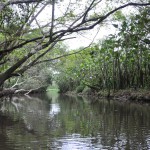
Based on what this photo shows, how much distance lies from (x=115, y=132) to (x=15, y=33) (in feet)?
16.7

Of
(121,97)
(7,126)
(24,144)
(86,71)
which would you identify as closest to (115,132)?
(24,144)

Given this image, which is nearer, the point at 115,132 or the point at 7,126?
the point at 115,132

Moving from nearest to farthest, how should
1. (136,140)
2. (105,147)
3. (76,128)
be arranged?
(105,147), (136,140), (76,128)

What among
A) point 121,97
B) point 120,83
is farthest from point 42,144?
point 120,83

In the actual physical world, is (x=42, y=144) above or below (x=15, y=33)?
below

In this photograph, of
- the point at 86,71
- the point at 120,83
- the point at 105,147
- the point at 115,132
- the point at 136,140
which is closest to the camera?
the point at 105,147

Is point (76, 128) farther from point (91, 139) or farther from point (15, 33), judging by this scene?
point (15, 33)

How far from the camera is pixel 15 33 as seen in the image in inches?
462

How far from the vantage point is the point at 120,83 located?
35.5m

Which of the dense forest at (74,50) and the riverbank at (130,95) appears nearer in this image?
the dense forest at (74,50)

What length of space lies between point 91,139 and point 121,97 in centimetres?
2261

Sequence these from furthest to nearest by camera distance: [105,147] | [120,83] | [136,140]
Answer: [120,83] → [136,140] → [105,147]

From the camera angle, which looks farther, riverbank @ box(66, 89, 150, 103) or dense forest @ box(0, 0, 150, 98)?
riverbank @ box(66, 89, 150, 103)

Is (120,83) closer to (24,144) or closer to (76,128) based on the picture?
(76,128)
